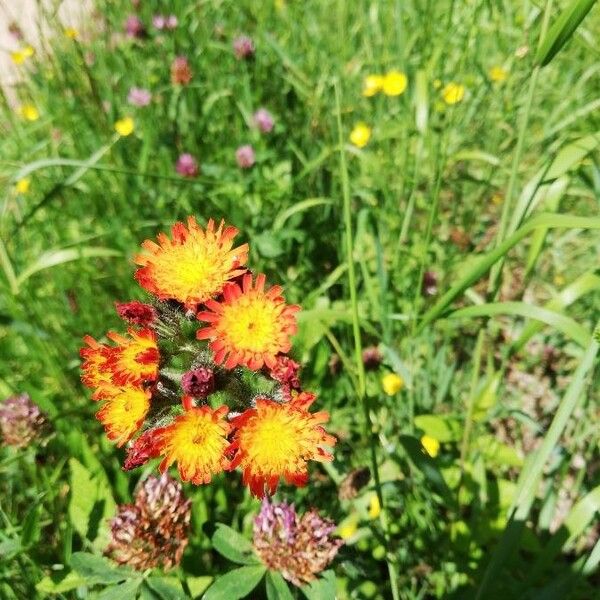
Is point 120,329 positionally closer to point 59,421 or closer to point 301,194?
point 59,421

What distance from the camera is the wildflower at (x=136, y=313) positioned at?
0.99m

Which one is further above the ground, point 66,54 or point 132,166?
point 66,54

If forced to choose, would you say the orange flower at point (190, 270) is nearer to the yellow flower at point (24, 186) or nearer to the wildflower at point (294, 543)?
the wildflower at point (294, 543)

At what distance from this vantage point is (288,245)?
2.01 metres

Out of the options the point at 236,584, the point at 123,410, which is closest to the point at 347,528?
the point at 236,584

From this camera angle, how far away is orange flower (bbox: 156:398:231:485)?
915 mm

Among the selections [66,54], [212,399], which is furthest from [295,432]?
[66,54]

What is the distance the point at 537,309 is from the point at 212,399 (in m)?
0.63

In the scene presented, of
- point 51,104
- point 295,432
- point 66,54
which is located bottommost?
point 295,432

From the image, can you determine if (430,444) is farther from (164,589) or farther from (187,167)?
(187,167)

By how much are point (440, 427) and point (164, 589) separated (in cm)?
85

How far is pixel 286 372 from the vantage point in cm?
93

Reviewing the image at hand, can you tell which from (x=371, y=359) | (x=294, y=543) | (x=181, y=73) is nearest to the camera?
(x=294, y=543)

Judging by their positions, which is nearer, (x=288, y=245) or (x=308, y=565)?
(x=308, y=565)
